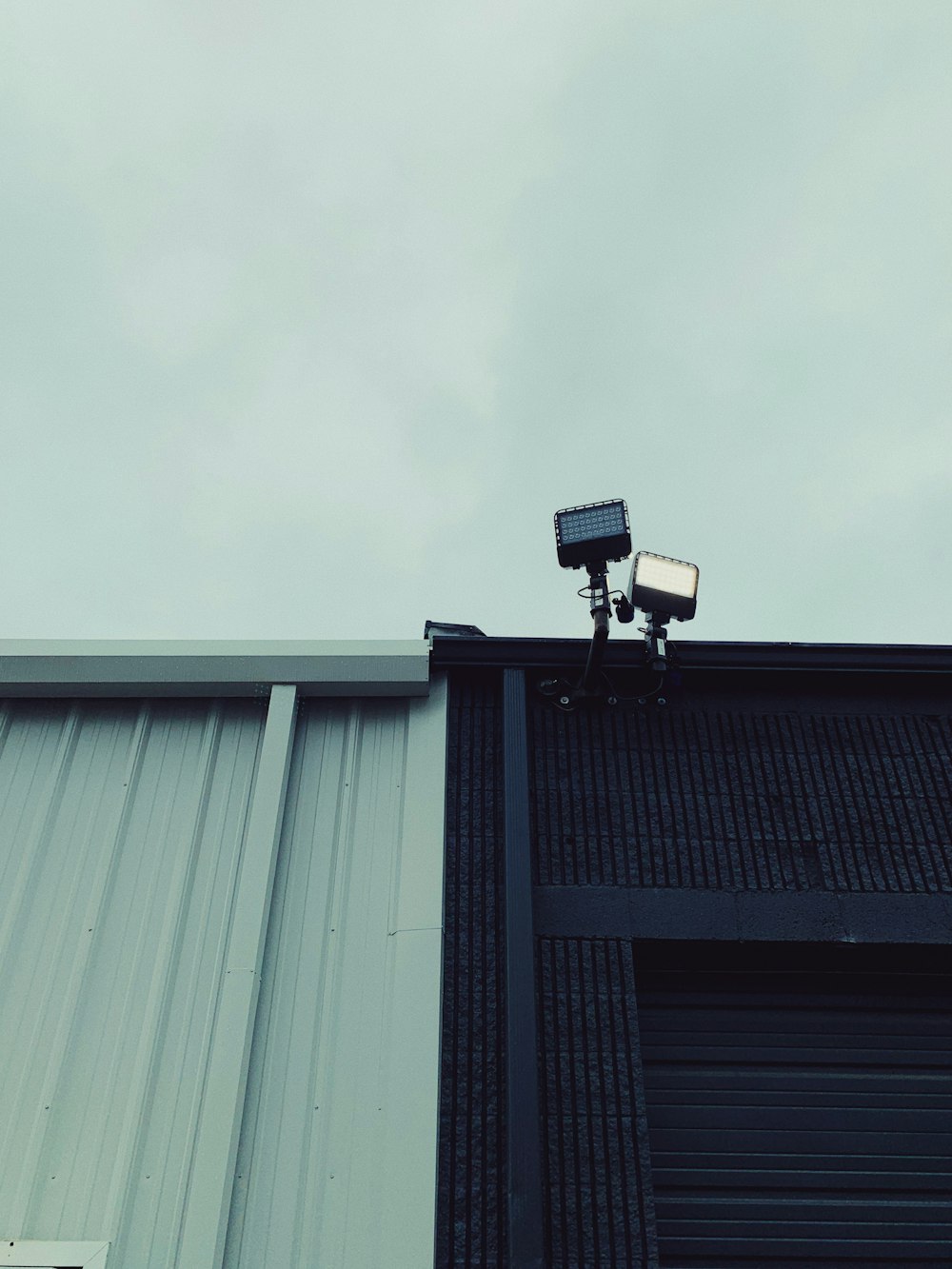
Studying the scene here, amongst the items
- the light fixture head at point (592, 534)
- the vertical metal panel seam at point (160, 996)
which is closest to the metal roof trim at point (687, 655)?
the light fixture head at point (592, 534)

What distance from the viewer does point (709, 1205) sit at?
4359 millimetres

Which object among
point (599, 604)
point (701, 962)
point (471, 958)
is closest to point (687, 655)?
point (599, 604)

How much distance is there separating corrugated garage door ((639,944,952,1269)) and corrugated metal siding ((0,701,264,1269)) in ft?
7.88

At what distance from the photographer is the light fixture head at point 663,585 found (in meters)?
5.17

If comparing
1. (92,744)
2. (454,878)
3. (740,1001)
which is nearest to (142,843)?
(92,744)

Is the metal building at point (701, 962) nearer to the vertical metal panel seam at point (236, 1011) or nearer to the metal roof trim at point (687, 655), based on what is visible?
the metal roof trim at point (687, 655)

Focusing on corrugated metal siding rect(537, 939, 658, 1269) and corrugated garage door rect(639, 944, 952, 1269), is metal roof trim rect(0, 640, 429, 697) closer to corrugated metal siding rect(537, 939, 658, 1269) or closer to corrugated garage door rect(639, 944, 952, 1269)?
corrugated metal siding rect(537, 939, 658, 1269)

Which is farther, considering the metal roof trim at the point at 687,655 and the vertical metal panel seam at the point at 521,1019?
the metal roof trim at the point at 687,655

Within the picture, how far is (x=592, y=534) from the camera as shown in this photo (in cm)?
512

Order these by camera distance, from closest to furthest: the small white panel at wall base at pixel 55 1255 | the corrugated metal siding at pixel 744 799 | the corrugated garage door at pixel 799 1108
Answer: the small white panel at wall base at pixel 55 1255
the corrugated garage door at pixel 799 1108
the corrugated metal siding at pixel 744 799

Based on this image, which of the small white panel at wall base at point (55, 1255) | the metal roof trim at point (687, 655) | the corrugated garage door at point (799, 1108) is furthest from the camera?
the metal roof trim at point (687, 655)

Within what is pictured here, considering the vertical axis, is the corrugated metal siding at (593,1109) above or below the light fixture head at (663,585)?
below

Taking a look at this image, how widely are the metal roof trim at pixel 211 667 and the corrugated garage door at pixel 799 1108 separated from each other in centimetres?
226

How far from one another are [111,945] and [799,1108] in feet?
12.2
